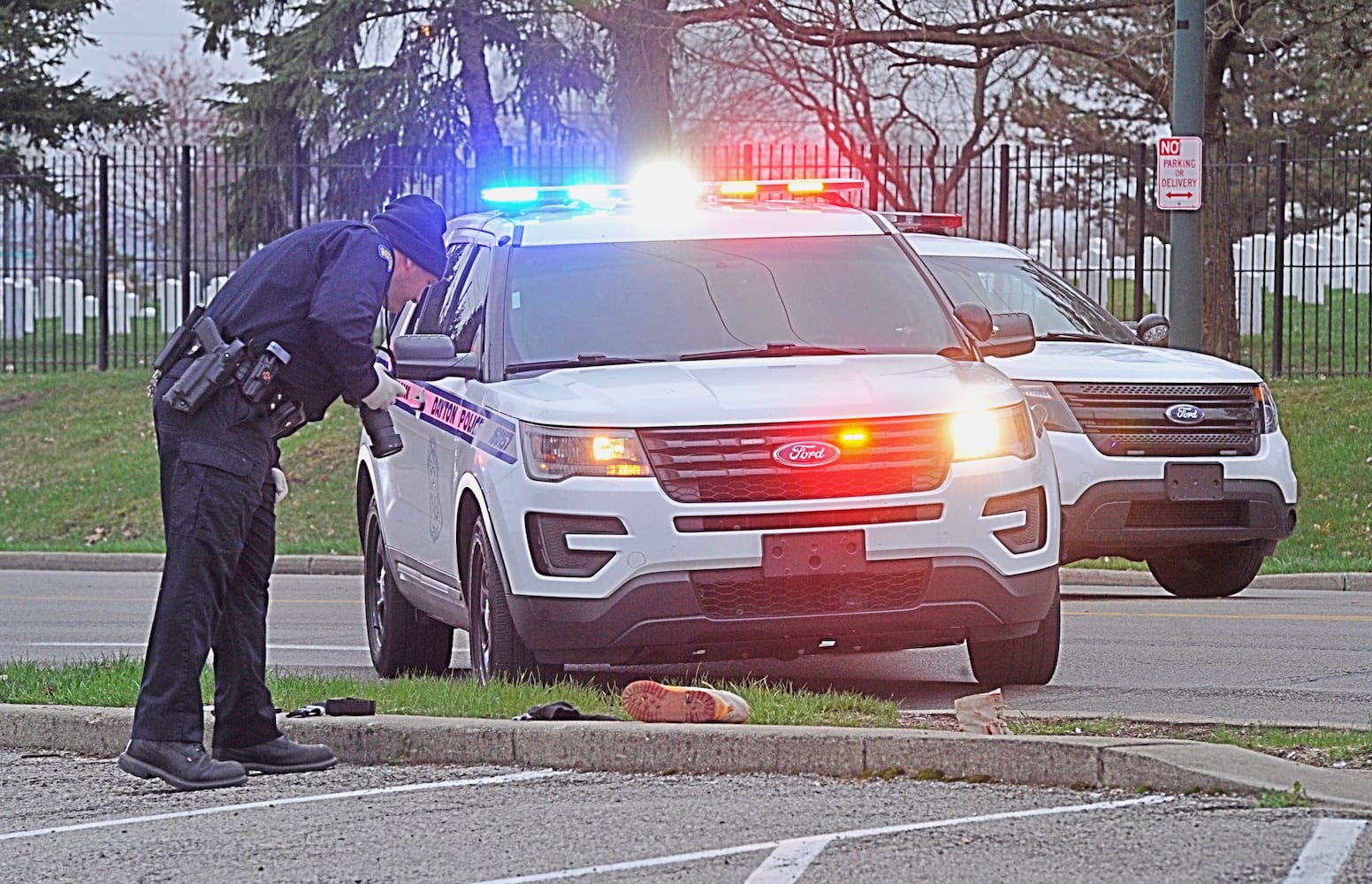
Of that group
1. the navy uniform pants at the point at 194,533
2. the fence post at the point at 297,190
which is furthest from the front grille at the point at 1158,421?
the fence post at the point at 297,190

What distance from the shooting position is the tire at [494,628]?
24.8 feet

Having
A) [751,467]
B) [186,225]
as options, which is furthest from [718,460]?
[186,225]

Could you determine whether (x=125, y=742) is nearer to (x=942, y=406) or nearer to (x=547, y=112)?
(x=942, y=406)

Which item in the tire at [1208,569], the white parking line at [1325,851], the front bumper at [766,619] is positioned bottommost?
the tire at [1208,569]

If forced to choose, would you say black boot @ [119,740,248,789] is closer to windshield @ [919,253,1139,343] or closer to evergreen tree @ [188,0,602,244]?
windshield @ [919,253,1139,343]

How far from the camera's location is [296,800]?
20.0 ft

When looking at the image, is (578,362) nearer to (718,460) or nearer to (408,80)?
(718,460)

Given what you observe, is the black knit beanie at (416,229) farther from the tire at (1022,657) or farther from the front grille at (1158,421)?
the front grille at (1158,421)

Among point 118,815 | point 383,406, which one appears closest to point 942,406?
point 383,406

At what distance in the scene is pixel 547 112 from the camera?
32688 millimetres

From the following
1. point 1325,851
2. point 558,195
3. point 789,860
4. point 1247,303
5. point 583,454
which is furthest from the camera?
point 1247,303

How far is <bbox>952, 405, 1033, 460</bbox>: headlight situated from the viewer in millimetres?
7535

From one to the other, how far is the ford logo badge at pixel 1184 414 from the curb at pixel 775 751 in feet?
16.5

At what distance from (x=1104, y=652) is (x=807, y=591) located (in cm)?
285
